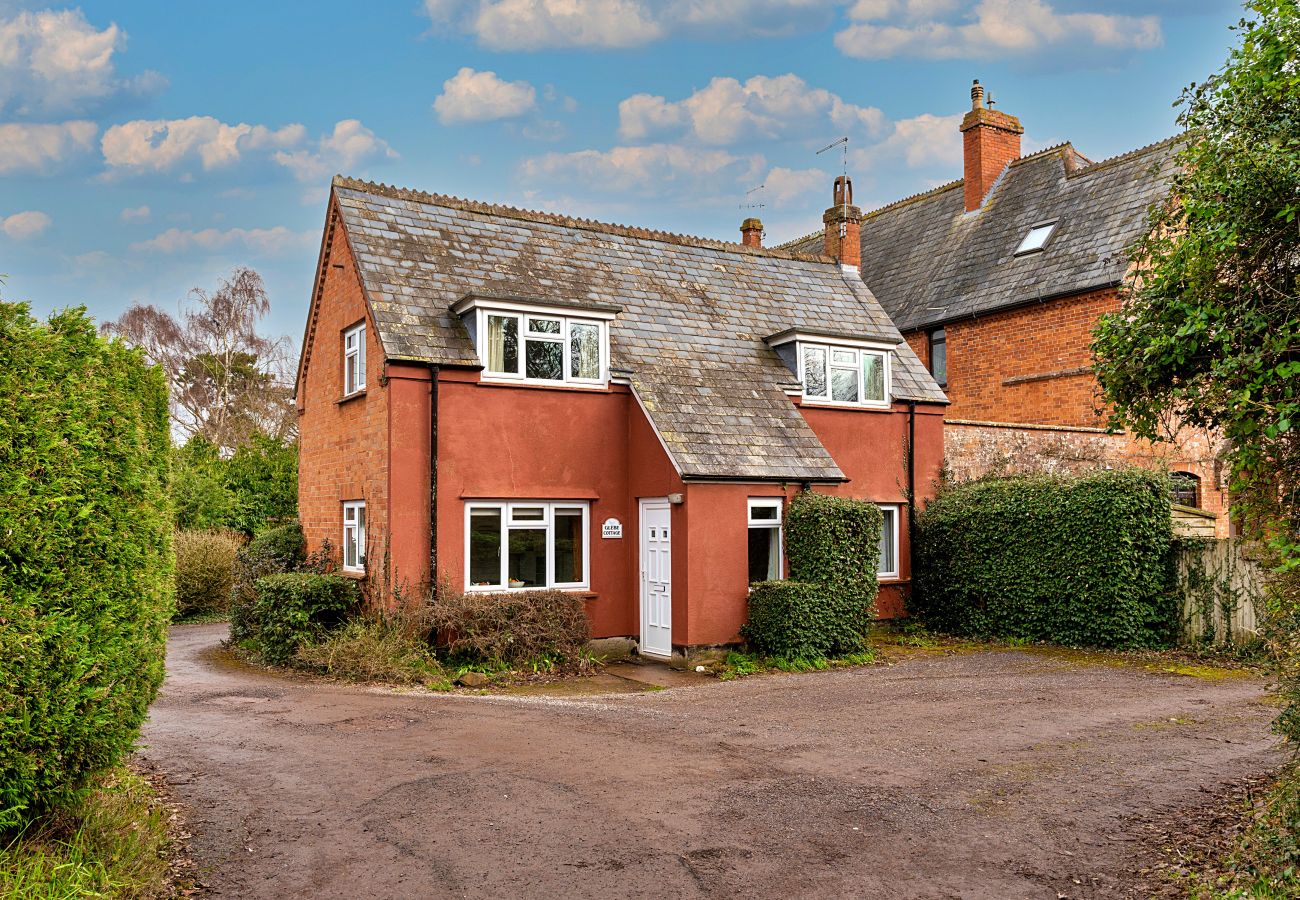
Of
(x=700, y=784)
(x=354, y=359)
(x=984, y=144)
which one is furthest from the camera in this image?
(x=984, y=144)

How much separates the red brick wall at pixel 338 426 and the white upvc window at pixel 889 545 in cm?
980

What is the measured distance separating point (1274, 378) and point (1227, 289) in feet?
2.69

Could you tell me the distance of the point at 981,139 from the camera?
1172 inches

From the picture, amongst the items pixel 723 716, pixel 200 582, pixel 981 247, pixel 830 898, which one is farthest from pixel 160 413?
pixel 981 247

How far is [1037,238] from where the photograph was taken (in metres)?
26.3

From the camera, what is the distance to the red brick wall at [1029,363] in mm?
23453

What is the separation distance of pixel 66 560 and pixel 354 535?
1186 centimetres

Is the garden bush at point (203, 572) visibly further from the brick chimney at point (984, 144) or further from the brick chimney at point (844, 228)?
the brick chimney at point (984, 144)

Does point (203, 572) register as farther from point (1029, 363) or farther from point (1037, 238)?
point (1037, 238)

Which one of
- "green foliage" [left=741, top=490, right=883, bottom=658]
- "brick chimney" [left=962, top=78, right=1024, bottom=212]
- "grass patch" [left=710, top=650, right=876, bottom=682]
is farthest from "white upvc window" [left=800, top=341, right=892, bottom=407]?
"brick chimney" [left=962, top=78, right=1024, bottom=212]

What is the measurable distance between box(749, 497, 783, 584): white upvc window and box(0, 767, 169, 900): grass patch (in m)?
11.0

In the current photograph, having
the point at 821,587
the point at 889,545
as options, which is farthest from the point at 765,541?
the point at 889,545

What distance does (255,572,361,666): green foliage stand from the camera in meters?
15.2

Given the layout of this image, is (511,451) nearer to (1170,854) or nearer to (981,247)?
(1170,854)
